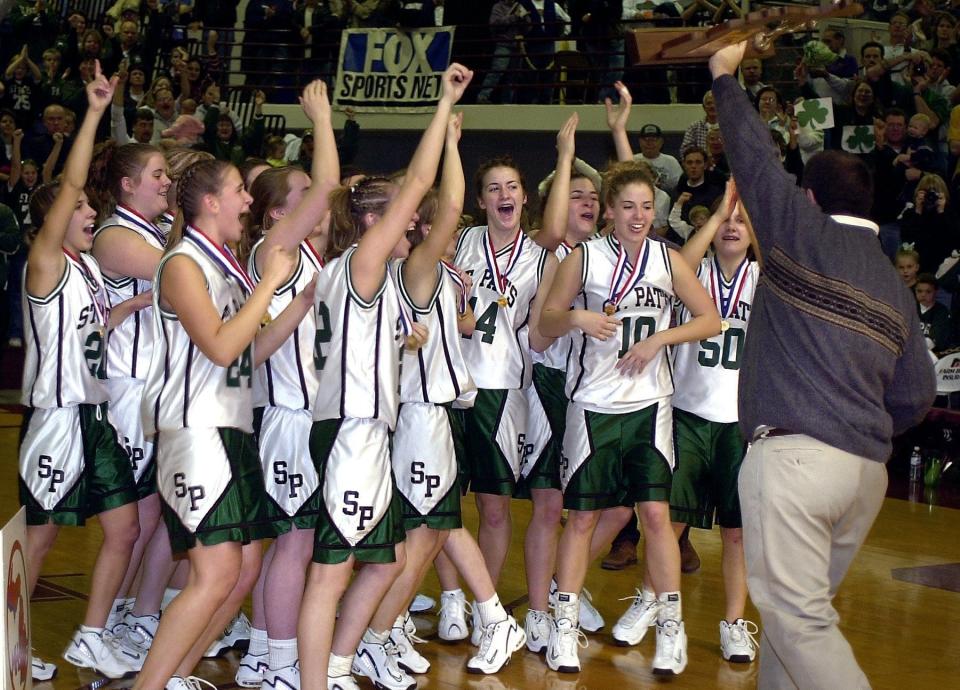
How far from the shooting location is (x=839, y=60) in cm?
1305

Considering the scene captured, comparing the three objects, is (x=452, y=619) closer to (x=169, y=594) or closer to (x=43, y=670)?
(x=169, y=594)

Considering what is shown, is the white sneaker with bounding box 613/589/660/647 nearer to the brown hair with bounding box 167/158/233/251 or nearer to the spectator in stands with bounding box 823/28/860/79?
the brown hair with bounding box 167/158/233/251

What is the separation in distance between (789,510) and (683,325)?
1796mm

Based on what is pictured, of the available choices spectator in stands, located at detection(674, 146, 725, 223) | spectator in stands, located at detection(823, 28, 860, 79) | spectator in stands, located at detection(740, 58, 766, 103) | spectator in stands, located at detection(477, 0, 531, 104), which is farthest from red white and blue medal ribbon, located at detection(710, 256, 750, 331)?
spectator in stands, located at detection(477, 0, 531, 104)

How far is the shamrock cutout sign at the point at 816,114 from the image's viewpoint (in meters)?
11.8

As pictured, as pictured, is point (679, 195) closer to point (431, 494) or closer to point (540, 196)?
point (540, 196)

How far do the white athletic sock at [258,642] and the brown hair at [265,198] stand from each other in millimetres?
1480

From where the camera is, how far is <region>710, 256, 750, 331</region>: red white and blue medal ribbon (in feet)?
18.6

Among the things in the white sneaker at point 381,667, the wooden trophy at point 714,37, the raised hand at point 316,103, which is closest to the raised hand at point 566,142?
the raised hand at point 316,103

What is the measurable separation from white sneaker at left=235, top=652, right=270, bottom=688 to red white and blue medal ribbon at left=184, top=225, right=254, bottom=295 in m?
1.54

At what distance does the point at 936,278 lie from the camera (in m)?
10.7

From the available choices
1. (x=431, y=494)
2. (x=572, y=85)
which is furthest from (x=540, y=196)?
(x=572, y=85)

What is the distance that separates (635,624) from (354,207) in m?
2.31

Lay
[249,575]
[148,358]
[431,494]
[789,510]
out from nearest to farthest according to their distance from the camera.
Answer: [789,510], [249,575], [431,494], [148,358]
